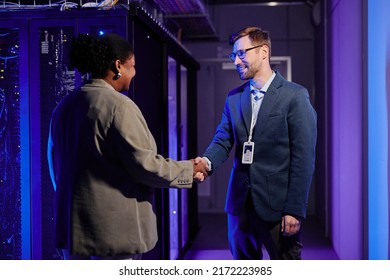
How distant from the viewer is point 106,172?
2012 mm

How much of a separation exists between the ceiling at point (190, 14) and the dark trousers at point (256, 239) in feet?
5.40

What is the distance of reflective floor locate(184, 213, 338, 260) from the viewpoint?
5.13 metres

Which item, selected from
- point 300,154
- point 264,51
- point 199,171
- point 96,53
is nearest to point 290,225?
point 300,154

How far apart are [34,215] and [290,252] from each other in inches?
55.9

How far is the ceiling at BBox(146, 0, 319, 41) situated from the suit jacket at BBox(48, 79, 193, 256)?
1.69 m

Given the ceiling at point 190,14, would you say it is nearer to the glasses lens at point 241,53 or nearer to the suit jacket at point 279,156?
the glasses lens at point 241,53

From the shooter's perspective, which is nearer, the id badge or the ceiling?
the id badge

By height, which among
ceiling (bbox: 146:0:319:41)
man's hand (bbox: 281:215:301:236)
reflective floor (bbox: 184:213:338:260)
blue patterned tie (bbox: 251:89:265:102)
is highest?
ceiling (bbox: 146:0:319:41)

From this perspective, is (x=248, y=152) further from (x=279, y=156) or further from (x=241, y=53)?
(x=241, y=53)

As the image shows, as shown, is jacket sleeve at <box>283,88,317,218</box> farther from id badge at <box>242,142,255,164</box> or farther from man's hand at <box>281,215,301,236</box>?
id badge at <box>242,142,255,164</box>

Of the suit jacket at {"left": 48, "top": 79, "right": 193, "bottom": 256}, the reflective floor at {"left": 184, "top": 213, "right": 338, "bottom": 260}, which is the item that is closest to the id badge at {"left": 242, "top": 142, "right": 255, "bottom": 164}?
the suit jacket at {"left": 48, "top": 79, "right": 193, "bottom": 256}

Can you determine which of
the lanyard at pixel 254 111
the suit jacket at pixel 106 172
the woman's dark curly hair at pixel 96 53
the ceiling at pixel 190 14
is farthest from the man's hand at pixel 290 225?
the ceiling at pixel 190 14

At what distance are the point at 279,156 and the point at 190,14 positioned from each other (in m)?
3.21

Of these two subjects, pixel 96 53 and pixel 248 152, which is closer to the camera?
pixel 96 53
